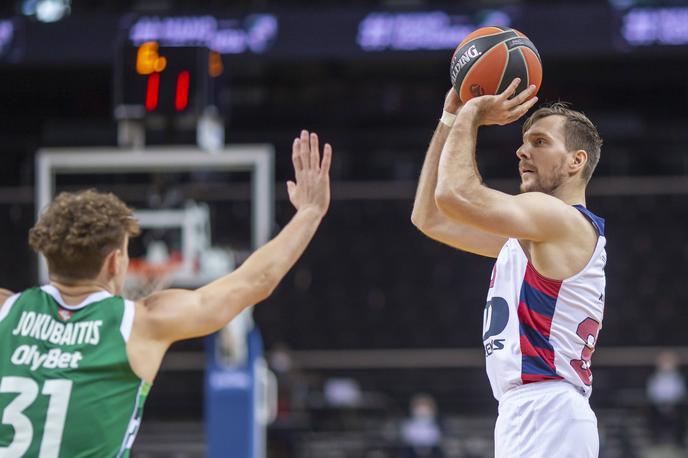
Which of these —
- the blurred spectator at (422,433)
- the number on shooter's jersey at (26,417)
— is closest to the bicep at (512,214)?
the number on shooter's jersey at (26,417)

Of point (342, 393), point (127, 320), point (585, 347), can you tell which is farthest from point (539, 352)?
point (342, 393)

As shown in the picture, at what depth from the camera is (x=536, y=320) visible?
374 cm

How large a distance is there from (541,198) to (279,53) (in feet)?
37.0

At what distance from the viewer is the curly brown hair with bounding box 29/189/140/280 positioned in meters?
3.11

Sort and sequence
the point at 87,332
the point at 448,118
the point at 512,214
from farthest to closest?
the point at 448,118 < the point at 512,214 < the point at 87,332

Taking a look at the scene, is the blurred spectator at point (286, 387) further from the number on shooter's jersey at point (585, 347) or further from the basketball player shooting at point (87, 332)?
the basketball player shooting at point (87, 332)

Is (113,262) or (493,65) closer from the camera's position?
(113,262)

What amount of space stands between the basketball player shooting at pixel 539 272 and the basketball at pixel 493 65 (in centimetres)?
11

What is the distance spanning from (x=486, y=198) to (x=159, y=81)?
17.8ft

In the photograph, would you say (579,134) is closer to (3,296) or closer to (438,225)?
(438,225)

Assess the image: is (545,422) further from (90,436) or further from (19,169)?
(19,169)

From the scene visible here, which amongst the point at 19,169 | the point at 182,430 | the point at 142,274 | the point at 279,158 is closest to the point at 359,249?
the point at 279,158

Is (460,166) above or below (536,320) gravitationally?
above

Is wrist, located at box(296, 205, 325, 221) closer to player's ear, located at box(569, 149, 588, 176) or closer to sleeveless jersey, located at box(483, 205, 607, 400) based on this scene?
sleeveless jersey, located at box(483, 205, 607, 400)
